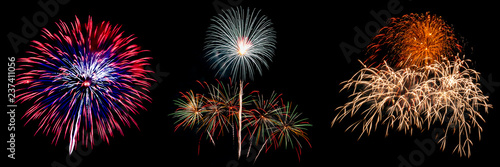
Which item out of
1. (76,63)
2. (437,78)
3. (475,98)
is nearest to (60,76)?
(76,63)

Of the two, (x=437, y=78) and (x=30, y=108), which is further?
(x=437, y=78)

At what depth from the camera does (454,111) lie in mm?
15711

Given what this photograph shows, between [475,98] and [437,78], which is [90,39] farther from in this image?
[475,98]

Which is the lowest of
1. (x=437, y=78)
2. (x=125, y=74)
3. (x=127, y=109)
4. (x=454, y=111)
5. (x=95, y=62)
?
(x=454, y=111)

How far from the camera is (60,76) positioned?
49.9 ft

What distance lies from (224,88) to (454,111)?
9.65 m

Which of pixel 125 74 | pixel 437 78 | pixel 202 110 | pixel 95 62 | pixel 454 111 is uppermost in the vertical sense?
pixel 95 62

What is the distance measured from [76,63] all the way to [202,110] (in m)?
Result: 5.49

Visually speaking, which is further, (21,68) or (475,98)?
(475,98)

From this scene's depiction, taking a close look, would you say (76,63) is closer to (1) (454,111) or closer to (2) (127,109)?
(2) (127,109)

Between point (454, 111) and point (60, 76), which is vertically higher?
point (60, 76)

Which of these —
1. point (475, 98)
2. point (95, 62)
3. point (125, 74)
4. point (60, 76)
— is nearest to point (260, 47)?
point (125, 74)

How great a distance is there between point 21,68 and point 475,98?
18.4 metres

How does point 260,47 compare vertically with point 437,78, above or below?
above
